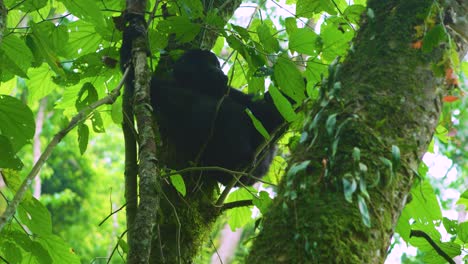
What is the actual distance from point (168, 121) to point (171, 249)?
3.39 feet

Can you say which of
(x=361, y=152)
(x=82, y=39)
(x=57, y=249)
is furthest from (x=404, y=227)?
(x=82, y=39)

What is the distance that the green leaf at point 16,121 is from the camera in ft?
6.64

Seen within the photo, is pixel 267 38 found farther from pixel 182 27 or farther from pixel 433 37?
pixel 433 37

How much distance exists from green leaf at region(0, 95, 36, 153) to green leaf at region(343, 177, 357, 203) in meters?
1.20

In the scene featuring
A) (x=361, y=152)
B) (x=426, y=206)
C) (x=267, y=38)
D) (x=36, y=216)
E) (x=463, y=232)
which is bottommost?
(x=463, y=232)

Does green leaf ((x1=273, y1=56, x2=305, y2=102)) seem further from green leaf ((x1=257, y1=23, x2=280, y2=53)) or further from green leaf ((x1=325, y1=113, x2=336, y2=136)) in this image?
green leaf ((x1=325, y1=113, x2=336, y2=136))

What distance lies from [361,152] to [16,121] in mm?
1264

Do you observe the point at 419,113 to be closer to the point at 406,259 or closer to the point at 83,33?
the point at 83,33

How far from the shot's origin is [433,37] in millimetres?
1630

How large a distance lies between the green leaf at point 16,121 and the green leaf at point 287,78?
104 centimetres

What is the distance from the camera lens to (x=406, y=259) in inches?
465

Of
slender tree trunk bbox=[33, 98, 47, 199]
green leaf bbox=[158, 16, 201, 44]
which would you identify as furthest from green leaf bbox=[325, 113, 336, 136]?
slender tree trunk bbox=[33, 98, 47, 199]

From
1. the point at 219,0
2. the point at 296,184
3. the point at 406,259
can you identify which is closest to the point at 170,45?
the point at 219,0

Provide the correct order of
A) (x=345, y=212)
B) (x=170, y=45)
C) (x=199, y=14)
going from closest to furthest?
1. (x=345, y=212)
2. (x=199, y=14)
3. (x=170, y=45)
